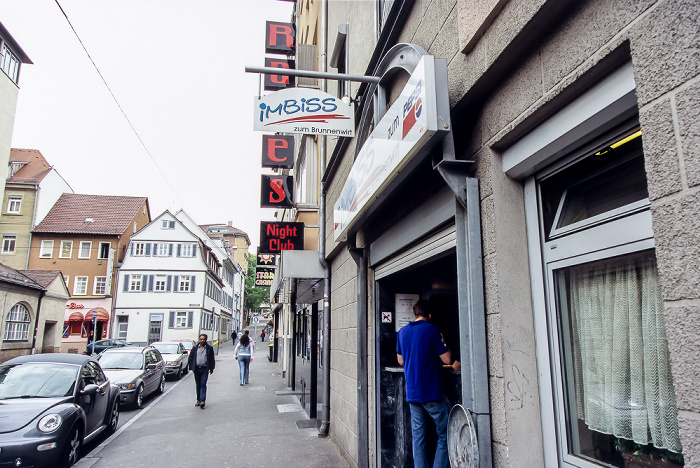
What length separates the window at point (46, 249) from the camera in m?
40.3

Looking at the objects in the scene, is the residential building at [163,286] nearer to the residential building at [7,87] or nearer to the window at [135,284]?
the window at [135,284]

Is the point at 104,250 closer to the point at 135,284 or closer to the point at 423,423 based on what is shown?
the point at 135,284

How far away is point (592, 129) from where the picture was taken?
2.22 meters

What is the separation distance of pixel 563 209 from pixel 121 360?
1347 cm

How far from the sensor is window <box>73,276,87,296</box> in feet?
131

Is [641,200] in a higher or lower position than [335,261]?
lower

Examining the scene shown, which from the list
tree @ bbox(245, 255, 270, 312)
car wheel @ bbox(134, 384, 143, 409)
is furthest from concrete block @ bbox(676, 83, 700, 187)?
tree @ bbox(245, 255, 270, 312)

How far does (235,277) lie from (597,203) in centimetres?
6980

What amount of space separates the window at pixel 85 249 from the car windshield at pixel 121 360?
31579 mm

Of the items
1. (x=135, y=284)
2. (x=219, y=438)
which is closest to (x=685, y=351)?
(x=219, y=438)

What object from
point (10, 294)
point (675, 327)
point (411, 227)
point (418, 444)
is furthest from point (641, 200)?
point (10, 294)

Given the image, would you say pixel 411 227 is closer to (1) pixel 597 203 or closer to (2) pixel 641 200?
(1) pixel 597 203

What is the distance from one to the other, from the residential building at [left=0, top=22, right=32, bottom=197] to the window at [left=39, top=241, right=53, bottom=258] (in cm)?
1150

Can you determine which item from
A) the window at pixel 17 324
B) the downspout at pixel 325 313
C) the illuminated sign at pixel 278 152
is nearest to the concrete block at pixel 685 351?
the downspout at pixel 325 313
